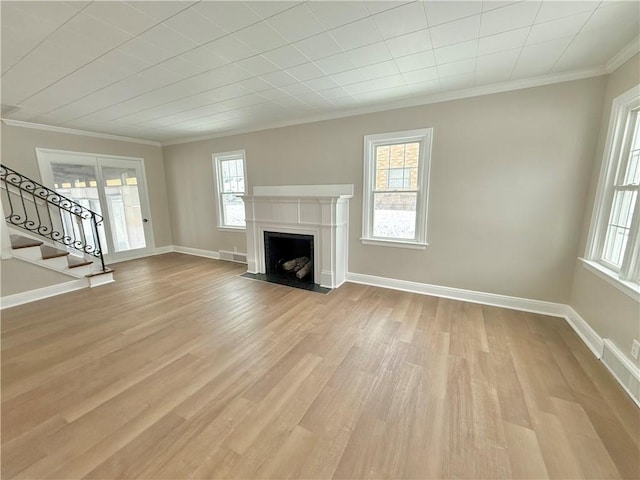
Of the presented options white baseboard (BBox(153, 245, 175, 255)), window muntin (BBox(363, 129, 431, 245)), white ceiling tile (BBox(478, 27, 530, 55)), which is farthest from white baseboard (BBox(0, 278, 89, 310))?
white ceiling tile (BBox(478, 27, 530, 55))

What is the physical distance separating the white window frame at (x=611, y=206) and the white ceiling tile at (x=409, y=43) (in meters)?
1.71

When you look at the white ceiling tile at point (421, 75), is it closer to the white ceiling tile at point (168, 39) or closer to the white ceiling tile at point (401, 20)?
the white ceiling tile at point (401, 20)

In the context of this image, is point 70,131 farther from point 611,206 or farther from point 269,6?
point 611,206

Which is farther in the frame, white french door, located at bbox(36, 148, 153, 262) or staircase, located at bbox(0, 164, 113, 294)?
white french door, located at bbox(36, 148, 153, 262)

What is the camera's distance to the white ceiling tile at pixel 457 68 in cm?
236

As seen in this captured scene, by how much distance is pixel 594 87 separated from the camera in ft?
8.14

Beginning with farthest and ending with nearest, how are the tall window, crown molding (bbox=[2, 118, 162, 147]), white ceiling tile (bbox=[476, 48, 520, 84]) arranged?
the tall window, crown molding (bbox=[2, 118, 162, 147]), white ceiling tile (bbox=[476, 48, 520, 84])

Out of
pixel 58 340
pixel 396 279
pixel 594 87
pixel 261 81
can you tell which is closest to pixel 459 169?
pixel 594 87

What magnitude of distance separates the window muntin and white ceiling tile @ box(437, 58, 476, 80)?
74 cm

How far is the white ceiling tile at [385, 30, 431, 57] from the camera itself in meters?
1.93

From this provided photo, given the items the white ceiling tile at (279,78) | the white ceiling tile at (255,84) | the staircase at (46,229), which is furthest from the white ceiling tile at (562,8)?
the staircase at (46,229)

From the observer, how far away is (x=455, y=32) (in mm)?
1897

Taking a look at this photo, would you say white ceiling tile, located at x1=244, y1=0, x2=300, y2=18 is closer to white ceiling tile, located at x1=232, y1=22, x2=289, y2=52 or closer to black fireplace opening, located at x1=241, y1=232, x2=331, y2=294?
white ceiling tile, located at x1=232, y1=22, x2=289, y2=52

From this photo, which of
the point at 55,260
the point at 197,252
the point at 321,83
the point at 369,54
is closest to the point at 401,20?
the point at 369,54
